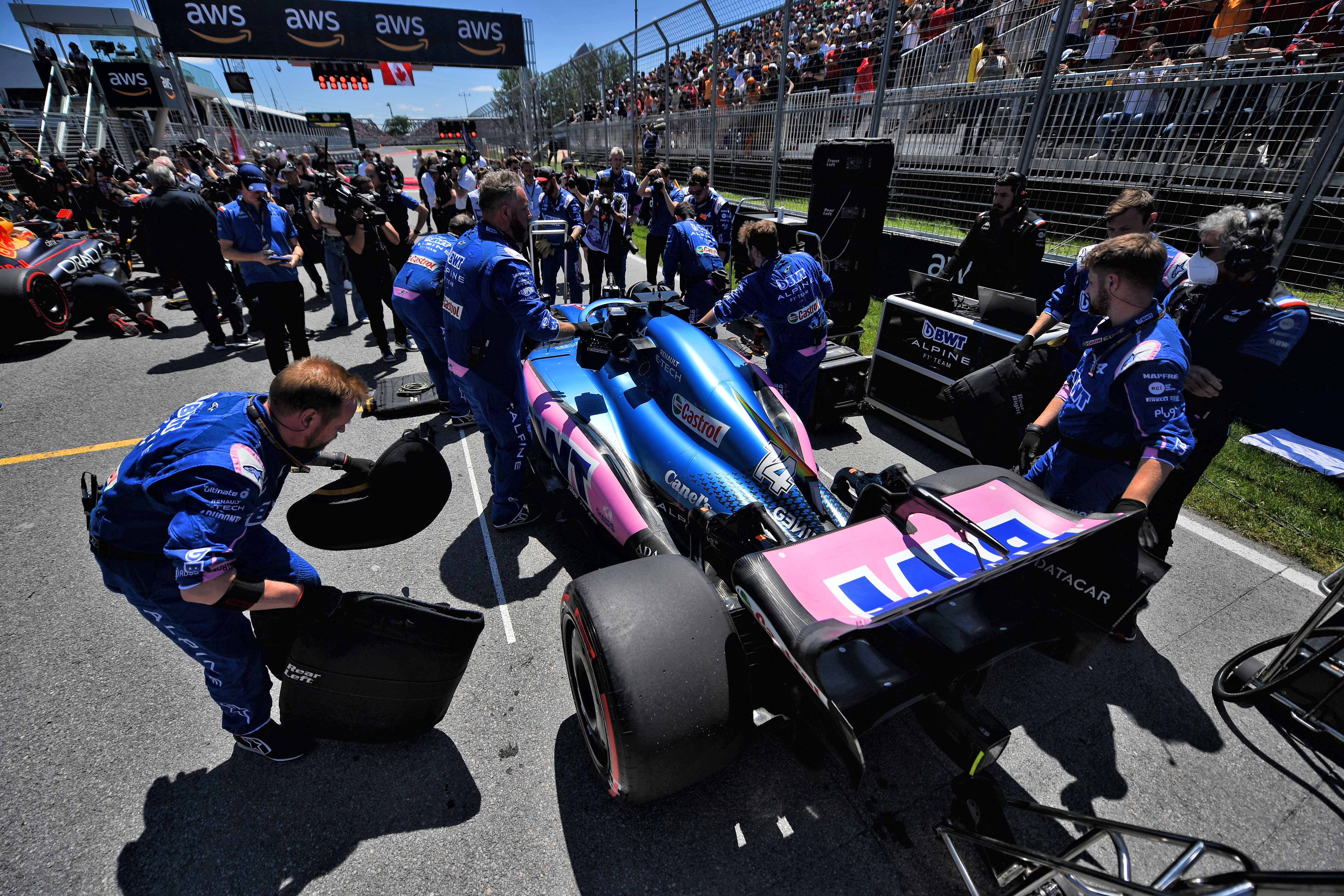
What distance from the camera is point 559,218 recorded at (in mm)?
8273

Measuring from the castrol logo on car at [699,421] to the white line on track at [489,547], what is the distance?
1434 mm

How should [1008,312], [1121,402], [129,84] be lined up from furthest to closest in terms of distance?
1. [129,84]
2. [1008,312]
3. [1121,402]

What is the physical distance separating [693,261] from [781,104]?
18.4 feet

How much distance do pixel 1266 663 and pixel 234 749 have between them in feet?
15.8

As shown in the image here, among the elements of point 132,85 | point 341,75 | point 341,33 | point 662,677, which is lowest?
point 662,677

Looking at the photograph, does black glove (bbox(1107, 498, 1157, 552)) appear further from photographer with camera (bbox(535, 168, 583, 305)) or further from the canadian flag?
the canadian flag

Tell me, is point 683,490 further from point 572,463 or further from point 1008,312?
point 1008,312

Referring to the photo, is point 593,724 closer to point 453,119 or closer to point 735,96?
point 735,96

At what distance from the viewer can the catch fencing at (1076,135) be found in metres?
4.96

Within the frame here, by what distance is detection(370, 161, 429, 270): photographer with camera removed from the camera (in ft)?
24.5

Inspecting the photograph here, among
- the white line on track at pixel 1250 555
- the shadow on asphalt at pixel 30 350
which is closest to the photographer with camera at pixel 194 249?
the shadow on asphalt at pixel 30 350

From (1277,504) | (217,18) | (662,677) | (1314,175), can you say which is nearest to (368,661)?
(662,677)

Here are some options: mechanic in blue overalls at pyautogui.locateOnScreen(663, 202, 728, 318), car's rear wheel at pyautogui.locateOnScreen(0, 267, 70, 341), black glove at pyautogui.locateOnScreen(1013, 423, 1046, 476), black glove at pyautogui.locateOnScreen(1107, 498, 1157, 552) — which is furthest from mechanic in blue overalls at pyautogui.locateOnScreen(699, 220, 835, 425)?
car's rear wheel at pyautogui.locateOnScreen(0, 267, 70, 341)

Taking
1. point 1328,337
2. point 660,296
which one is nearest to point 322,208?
point 660,296
